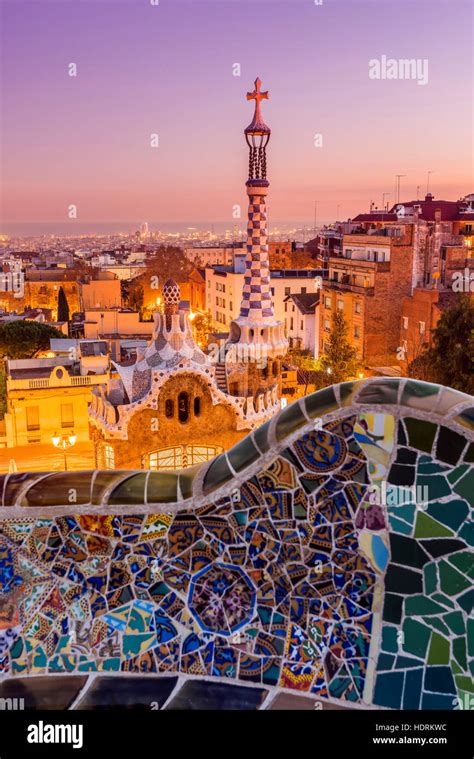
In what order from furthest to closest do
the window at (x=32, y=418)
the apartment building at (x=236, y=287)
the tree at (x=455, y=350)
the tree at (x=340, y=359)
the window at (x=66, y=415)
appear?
the apartment building at (x=236, y=287) → the tree at (x=340, y=359) → the window at (x=66, y=415) → the window at (x=32, y=418) → the tree at (x=455, y=350)

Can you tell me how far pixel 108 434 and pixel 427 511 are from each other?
906 cm

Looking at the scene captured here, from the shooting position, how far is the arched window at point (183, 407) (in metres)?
12.1

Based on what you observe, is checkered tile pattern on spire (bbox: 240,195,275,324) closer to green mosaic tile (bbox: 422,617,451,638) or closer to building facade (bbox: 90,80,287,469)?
Result: building facade (bbox: 90,80,287,469)

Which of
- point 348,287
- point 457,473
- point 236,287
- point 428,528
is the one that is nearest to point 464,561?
point 428,528

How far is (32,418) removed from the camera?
1936 centimetres

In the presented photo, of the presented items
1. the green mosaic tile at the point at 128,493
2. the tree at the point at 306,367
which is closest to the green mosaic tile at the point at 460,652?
the green mosaic tile at the point at 128,493

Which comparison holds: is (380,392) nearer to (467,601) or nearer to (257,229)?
(467,601)

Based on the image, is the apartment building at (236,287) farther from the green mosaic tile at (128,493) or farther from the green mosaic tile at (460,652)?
the green mosaic tile at (460,652)

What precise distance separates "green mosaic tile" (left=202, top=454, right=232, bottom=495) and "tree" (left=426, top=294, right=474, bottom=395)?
49.2 feet

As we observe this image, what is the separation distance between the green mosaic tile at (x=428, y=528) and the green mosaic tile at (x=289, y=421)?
766mm

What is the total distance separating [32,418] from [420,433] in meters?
17.2

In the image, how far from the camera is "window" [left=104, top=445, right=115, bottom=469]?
12023 millimetres
